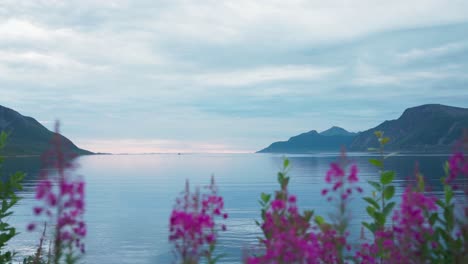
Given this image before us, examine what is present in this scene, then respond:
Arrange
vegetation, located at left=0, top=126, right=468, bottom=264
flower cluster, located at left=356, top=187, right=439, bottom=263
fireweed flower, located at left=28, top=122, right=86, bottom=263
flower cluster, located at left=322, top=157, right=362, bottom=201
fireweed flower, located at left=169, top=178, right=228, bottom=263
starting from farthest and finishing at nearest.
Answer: flower cluster, located at left=356, top=187, right=439, bottom=263 < flower cluster, located at left=322, top=157, right=362, bottom=201 < fireweed flower, located at left=169, top=178, right=228, bottom=263 < vegetation, located at left=0, top=126, right=468, bottom=264 < fireweed flower, located at left=28, top=122, right=86, bottom=263

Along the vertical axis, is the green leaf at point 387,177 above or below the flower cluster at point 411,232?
above

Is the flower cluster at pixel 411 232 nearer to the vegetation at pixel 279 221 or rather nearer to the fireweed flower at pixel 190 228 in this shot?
the vegetation at pixel 279 221

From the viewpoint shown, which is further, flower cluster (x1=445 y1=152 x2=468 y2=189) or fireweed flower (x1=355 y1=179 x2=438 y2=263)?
fireweed flower (x1=355 y1=179 x2=438 y2=263)

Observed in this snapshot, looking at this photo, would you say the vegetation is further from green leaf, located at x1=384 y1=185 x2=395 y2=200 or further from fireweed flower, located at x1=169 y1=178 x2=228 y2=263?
green leaf, located at x1=384 y1=185 x2=395 y2=200

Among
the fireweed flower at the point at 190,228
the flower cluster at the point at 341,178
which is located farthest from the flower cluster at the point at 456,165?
the fireweed flower at the point at 190,228

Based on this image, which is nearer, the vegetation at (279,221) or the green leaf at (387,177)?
the vegetation at (279,221)

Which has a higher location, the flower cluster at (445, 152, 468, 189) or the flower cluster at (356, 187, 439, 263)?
the flower cluster at (445, 152, 468, 189)

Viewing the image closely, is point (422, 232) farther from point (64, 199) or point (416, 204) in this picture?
point (64, 199)

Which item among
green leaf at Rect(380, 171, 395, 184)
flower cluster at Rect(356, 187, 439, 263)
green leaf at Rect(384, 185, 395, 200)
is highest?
green leaf at Rect(380, 171, 395, 184)

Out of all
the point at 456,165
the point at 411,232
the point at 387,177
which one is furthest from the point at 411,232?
the point at 387,177

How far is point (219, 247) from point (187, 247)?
105ft

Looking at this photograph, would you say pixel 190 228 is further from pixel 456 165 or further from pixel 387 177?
pixel 387 177

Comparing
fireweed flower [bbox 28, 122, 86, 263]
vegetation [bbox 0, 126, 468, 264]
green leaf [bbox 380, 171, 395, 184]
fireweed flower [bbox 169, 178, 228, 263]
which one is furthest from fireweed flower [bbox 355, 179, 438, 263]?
fireweed flower [bbox 28, 122, 86, 263]

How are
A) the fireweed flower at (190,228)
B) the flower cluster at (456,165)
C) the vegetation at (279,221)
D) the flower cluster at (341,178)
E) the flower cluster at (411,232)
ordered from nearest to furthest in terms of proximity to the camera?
the vegetation at (279,221) < the fireweed flower at (190,228) < the flower cluster at (456,165) < the flower cluster at (341,178) < the flower cluster at (411,232)
